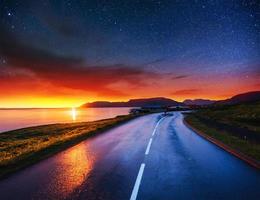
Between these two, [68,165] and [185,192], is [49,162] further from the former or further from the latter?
[185,192]

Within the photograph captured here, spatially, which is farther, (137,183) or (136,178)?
(136,178)

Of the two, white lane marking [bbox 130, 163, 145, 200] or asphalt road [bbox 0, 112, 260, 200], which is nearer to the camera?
white lane marking [bbox 130, 163, 145, 200]

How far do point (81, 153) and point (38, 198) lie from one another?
19.4ft

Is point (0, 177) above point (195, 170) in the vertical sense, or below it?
above

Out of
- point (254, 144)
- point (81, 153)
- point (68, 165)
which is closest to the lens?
point (68, 165)

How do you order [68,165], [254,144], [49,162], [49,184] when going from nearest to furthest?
1. [49,184]
2. [68,165]
3. [49,162]
4. [254,144]

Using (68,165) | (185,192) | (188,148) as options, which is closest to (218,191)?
(185,192)

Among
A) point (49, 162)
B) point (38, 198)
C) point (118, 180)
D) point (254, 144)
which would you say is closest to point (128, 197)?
point (118, 180)

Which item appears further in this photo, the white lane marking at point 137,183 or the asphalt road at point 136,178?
the asphalt road at point 136,178

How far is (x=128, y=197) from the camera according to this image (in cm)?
547

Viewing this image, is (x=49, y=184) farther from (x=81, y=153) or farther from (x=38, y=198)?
(x=81, y=153)

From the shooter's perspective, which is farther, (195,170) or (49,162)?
(49,162)

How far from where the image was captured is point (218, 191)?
19.6 ft

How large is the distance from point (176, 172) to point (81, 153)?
559cm
